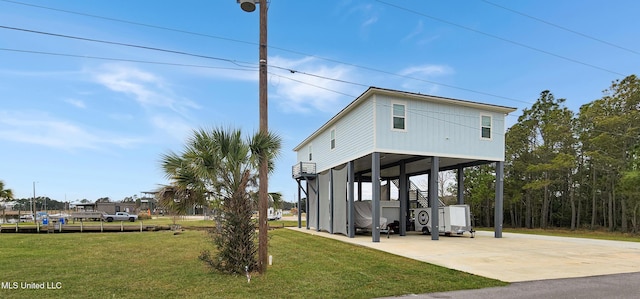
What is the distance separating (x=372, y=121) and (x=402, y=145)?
185cm

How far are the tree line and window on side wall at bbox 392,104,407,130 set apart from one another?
59.3 feet

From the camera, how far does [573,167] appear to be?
32.3 m

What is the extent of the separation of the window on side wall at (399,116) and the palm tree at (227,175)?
32.3ft

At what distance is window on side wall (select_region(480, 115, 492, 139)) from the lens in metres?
18.6

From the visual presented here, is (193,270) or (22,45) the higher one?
(22,45)

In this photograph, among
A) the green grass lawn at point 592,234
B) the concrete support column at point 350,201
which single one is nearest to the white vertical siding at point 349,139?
the concrete support column at point 350,201

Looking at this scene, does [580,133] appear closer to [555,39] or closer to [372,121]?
[555,39]

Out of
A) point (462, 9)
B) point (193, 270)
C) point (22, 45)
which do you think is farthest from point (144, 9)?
point (462, 9)

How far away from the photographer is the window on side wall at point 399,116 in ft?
55.0

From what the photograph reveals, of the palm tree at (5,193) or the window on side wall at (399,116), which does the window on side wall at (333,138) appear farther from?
the palm tree at (5,193)

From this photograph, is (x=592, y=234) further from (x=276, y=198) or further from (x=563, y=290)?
(x=276, y=198)

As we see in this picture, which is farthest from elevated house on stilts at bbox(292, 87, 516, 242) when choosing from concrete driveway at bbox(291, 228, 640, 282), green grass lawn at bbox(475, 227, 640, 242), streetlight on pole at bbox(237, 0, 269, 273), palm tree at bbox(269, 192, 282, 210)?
streetlight on pole at bbox(237, 0, 269, 273)

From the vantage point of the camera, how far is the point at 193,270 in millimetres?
8352

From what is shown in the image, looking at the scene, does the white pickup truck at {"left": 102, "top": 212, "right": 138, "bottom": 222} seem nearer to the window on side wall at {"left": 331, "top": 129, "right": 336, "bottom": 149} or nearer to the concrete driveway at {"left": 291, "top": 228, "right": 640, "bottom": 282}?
the window on side wall at {"left": 331, "top": 129, "right": 336, "bottom": 149}
